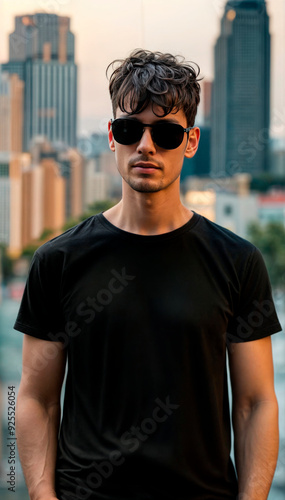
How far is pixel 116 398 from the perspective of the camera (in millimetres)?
1120

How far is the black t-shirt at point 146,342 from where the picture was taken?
1.10 metres

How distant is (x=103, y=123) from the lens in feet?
12.8

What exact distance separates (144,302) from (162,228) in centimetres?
14

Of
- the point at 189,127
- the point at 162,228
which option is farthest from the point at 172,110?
the point at 162,228

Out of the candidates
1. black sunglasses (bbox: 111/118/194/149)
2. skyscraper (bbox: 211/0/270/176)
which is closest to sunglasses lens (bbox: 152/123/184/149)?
black sunglasses (bbox: 111/118/194/149)

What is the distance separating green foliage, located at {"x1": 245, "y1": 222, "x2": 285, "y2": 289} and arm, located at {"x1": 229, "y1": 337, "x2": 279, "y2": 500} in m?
3.04

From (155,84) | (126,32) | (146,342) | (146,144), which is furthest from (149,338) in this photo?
(126,32)

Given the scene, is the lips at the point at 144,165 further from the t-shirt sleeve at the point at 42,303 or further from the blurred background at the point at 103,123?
the blurred background at the point at 103,123

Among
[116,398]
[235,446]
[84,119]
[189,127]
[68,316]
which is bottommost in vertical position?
[235,446]

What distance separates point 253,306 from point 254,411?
185mm

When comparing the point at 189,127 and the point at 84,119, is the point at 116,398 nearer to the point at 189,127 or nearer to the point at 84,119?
the point at 189,127

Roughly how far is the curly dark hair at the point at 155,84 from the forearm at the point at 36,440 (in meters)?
0.54

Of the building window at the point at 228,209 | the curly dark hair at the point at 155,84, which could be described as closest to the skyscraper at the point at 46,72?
the building window at the point at 228,209

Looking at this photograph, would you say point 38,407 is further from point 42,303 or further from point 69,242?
point 69,242
